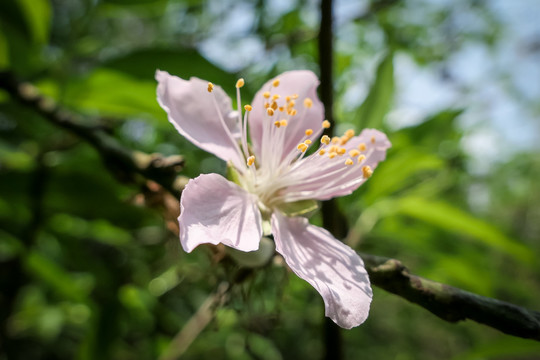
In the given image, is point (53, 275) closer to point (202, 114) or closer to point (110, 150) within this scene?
point (110, 150)

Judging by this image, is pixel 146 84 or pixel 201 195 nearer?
pixel 201 195

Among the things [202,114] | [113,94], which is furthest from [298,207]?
[113,94]

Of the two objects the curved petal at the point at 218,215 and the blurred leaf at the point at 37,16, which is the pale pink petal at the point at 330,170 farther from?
the blurred leaf at the point at 37,16

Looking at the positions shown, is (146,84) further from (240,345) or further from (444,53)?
(444,53)

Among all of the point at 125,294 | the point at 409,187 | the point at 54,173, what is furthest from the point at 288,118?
the point at 409,187

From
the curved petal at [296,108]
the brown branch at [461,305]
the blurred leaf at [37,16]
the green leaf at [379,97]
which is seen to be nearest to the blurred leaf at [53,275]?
the blurred leaf at [37,16]

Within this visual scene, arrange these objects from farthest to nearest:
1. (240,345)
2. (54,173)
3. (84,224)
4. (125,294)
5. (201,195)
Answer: (240,345), (84,224), (125,294), (54,173), (201,195)
